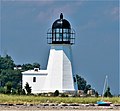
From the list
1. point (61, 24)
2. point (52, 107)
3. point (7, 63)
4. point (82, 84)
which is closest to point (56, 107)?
point (52, 107)

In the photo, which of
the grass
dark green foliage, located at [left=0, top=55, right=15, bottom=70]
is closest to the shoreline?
the grass

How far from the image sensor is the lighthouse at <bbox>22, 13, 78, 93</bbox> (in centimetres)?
7475

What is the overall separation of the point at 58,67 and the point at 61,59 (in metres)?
0.79

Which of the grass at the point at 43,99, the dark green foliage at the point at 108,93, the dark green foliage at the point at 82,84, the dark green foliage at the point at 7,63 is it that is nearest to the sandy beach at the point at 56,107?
the grass at the point at 43,99

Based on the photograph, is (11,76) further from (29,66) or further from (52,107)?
(52,107)

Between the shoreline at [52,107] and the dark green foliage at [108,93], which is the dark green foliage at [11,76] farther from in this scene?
the shoreline at [52,107]

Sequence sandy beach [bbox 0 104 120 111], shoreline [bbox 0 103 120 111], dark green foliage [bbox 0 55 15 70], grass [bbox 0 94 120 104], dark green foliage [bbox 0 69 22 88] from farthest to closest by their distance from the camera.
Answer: dark green foliage [bbox 0 55 15 70] < dark green foliage [bbox 0 69 22 88] < grass [bbox 0 94 120 104] < shoreline [bbox 0 103 120 111] < sandy beach [bbox 0 104 120 111]

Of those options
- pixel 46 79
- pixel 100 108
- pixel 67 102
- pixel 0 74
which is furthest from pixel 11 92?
pixel 0 74

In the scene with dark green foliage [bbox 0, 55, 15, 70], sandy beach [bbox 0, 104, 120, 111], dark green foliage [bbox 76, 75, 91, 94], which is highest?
dark green foliage [bbox 0, 55, 15, 70]

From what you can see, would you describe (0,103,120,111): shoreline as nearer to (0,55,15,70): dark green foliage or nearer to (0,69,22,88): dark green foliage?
(0,69,22,88): dark green foliage

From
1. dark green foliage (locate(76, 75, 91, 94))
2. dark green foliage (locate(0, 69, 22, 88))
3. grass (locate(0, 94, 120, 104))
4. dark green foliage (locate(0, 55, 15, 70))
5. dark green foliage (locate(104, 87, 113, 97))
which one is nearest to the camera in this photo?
grass (locate(0, 94, 120, 104))

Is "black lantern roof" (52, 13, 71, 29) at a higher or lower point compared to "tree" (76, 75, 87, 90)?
higher

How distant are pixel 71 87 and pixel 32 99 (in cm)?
907

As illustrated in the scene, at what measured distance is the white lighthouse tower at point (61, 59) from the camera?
74731 millimetres
